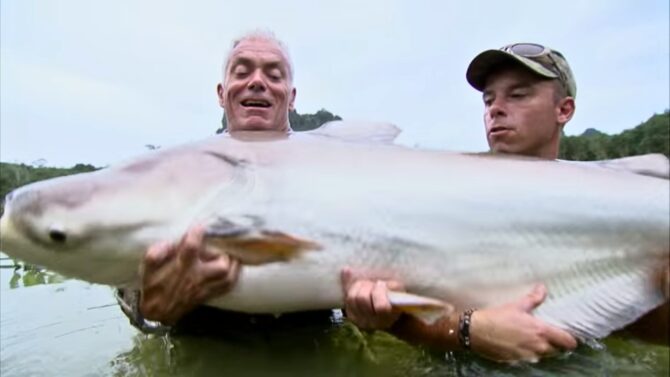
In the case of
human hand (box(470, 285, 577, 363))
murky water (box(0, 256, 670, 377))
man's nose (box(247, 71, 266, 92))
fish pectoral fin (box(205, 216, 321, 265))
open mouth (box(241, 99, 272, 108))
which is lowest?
murky water (box(0, 256, 670, 377))

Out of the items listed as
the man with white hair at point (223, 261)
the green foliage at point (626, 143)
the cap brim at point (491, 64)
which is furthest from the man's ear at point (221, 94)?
the green foliage at point (626, 143)

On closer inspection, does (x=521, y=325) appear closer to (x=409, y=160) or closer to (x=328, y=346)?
(x=409, y=160)

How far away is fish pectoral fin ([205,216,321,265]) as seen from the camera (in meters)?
2.28

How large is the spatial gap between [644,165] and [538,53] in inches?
41.7

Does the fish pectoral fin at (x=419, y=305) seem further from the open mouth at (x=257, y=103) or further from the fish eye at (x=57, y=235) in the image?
the open mouth at (x=257, y=103)

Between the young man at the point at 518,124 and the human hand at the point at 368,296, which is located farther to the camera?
the young man at the point at 518,124

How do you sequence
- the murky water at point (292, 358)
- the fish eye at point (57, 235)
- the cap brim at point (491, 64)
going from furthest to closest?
1. the cap brim at point (491, 64)
2. the murky water at point (292, 358)
3. the fish eye at point (57, 235)

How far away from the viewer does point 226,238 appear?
2.29 meters

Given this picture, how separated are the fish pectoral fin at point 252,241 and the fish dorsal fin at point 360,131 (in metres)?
0.63

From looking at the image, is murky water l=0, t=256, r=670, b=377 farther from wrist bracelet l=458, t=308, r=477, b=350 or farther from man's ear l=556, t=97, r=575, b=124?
man's ear l=556, t=97, r=575, b=124

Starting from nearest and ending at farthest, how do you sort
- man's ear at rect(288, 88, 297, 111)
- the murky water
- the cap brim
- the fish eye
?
the fish eye
the murky water
the cap brim
man's ear at rect(288, 88, 297, 111)

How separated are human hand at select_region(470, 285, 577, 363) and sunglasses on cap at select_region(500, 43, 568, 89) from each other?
4.81ft

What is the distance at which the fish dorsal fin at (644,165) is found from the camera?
2.65 metres

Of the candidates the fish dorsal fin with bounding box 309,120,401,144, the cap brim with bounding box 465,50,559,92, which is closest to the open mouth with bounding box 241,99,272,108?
the fish dorsal fin with bounding box 309,120,401,144
